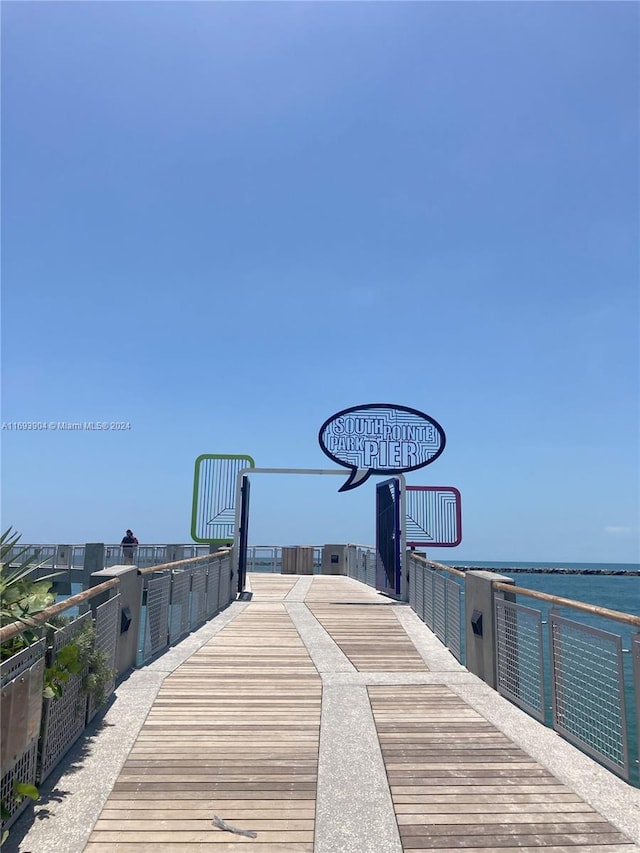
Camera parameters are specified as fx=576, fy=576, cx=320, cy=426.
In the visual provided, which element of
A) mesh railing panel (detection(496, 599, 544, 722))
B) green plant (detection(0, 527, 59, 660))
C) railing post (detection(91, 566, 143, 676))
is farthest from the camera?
railing post (detection(91, 566, 143, 676))

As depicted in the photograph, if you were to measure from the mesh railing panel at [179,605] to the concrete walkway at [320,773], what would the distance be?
1259 millimetres

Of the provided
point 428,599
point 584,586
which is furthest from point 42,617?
point 584,586

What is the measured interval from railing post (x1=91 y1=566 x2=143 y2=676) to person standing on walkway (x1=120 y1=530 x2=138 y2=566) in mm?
13914

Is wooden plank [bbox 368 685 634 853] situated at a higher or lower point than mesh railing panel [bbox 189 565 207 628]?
lower

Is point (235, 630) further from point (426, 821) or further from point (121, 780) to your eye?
point (426, 821)

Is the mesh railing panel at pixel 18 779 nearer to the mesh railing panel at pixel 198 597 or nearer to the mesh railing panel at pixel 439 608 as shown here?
the mesh railing panel at pixel 198 597

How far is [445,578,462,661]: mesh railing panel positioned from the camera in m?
8.98

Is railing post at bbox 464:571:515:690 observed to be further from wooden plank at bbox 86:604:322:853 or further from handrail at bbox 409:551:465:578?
wooden plank at bbox 86:604:322:853

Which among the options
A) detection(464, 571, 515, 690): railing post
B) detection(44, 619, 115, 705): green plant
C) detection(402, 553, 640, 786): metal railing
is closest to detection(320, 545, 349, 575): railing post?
detection(402, 553, 640, 786): metal railing

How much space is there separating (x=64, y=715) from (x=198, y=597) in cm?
578

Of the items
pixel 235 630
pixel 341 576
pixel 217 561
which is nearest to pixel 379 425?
pixel 217 561

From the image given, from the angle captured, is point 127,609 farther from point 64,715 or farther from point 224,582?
point 224,582

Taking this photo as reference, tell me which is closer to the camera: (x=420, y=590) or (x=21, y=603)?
(x=21, y=603)

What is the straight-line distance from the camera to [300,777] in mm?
4547
